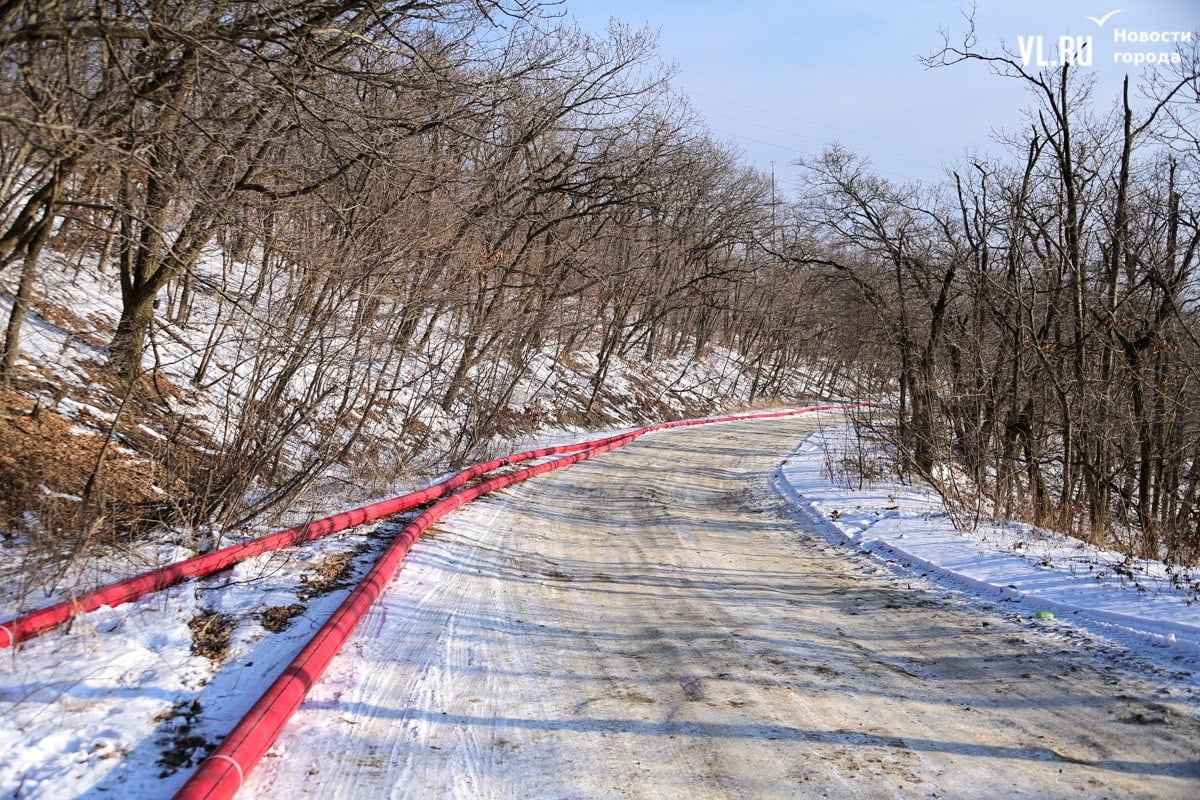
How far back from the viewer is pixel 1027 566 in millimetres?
8312

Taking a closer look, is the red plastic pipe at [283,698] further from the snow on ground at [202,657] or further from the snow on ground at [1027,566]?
the snow on ground at [1027,566]

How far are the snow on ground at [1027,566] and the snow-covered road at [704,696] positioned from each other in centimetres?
63

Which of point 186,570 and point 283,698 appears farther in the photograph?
point 186,570

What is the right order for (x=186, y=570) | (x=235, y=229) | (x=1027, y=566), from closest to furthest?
(x=186, y=570), (x=1027, y=566), (x=235, y=229)

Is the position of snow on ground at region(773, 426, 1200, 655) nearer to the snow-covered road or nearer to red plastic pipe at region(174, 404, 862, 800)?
the snow-covered road

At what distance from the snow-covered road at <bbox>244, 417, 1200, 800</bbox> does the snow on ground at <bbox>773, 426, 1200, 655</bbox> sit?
0.63m

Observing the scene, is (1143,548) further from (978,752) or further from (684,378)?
(684,378)

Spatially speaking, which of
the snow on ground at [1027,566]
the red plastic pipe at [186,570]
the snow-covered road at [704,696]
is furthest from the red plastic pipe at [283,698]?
the snow on ground at [1027,566]

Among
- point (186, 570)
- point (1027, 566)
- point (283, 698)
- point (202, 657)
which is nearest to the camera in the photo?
point (283, 698)

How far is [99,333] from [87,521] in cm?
828

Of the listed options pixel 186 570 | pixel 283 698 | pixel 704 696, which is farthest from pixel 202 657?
pixel 704 696

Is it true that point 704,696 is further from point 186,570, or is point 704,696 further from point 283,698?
point 186,570

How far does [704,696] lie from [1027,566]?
5.18 metres

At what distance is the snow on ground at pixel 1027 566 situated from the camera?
21.0 feet
